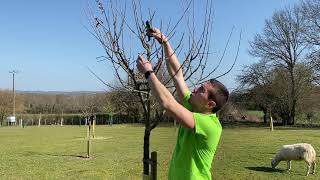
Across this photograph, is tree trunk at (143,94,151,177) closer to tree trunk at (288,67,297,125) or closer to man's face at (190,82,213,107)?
man's face at (190,82,213,107)

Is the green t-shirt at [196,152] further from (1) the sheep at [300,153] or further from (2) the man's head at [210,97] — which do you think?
(1) the sheep at [300,153]

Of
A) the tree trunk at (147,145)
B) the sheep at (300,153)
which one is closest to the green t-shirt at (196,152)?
the tree trunk at (147,145)

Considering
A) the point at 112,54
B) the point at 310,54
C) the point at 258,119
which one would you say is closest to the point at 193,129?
the point at 112,54

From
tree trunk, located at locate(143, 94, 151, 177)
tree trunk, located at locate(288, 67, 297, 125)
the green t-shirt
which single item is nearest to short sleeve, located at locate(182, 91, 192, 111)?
the green t-shirt

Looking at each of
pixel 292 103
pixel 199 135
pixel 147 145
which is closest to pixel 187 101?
pixel 199 135

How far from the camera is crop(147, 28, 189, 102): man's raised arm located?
4.48 m

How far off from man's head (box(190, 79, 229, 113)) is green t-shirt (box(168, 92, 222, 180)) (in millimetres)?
79

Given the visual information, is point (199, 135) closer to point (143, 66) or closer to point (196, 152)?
point (196, 152)

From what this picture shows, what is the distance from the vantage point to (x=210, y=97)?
380 cm

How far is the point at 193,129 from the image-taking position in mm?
3682

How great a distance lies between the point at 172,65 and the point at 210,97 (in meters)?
1.02

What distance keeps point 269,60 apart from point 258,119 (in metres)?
8.13

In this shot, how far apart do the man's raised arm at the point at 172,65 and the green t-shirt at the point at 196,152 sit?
0.69 meters

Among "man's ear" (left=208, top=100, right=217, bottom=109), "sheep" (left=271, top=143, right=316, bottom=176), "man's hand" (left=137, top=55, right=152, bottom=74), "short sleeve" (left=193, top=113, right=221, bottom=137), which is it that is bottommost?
"sheep" (left=271, top=143, right=316, bottom=176)
